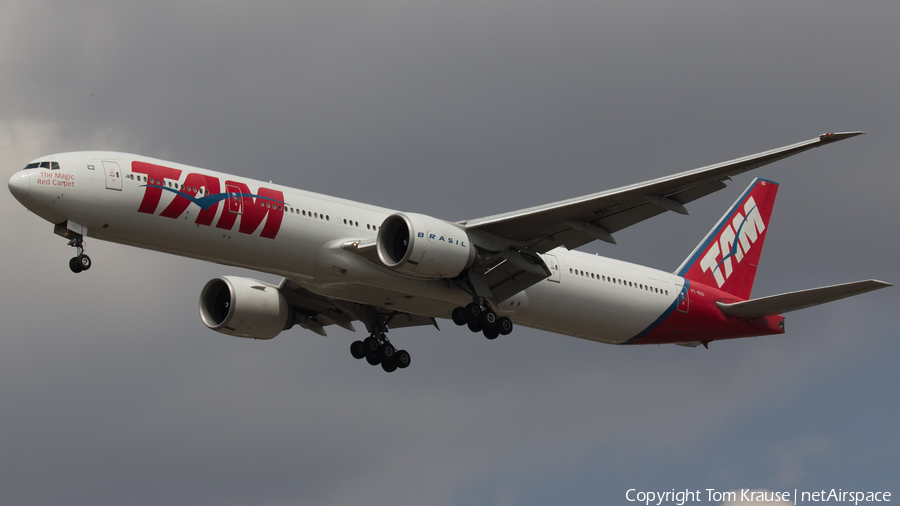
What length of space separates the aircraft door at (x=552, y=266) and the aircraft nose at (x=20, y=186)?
16.4m

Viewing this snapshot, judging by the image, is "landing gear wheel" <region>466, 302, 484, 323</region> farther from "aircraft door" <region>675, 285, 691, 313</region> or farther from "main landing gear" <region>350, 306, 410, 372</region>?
"aircraft door" <region>675, 285, 691, 313</region>

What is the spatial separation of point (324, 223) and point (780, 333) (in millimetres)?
19236

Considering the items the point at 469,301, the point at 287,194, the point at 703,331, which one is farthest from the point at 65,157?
the point at 703,331

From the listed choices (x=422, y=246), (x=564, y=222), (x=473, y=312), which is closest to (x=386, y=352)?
(x=473, y=312)

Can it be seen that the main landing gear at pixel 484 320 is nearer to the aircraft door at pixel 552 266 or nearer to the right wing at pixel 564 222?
the right wing at pixel 564 222

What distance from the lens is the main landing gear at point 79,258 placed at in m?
29.4

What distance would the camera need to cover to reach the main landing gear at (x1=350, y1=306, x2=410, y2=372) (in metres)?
39.3

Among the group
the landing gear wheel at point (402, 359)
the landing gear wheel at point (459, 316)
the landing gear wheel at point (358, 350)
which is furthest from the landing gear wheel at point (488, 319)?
the landing gear wheel at point (358, 350)

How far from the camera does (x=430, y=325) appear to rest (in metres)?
40.2

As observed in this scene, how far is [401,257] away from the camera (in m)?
32.3

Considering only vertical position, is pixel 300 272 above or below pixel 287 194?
below

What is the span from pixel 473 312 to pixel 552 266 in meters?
3.60

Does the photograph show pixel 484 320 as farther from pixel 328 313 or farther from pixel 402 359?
pixel 328 313

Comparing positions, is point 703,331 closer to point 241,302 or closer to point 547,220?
point 547,220
